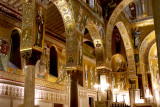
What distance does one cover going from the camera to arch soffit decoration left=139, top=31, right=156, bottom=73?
16134 millimetres

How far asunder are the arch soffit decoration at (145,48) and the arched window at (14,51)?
1015cm

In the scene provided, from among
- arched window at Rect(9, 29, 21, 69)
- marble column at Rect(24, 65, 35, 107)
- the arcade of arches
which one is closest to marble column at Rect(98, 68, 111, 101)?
the arcade of arches

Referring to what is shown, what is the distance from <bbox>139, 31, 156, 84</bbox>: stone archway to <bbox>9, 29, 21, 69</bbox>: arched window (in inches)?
398

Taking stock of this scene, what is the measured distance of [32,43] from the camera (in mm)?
6461

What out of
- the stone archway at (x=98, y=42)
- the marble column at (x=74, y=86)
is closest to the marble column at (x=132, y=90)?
the stone archway at (x=98, y=42)

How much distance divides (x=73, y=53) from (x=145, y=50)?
34.3ft

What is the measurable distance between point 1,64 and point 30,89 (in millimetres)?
3253

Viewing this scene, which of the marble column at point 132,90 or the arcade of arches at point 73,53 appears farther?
the marble column at point 132,90

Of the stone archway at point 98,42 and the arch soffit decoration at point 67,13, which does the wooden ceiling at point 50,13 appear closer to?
the arch soffit decoration at point 67,13

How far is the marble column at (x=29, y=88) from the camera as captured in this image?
604 cm

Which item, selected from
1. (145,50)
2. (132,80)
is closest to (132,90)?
(132,80)

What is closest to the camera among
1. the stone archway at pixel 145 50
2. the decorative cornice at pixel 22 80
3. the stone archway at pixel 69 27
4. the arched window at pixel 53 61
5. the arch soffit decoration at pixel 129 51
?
the stone archway at pixel 69 27

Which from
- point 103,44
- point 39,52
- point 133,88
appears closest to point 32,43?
point 39,52

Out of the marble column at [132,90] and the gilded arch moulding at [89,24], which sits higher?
the gilded arch moulding at [89,24]
